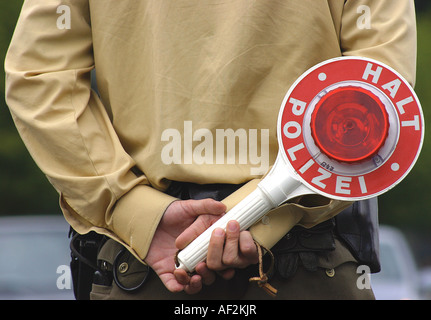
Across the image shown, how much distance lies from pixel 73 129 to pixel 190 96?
323 mm

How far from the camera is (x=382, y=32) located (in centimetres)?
214

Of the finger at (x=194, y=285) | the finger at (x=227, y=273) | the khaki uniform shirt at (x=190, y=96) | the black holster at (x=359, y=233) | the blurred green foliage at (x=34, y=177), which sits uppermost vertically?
the khaki uniform shirt at (x=190, y=96)

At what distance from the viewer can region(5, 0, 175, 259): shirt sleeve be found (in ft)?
7.04

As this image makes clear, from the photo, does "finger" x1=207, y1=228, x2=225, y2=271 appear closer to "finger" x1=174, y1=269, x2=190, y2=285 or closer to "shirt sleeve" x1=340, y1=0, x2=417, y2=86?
"finger" x1=174, y1=269, x2=190, y2=285

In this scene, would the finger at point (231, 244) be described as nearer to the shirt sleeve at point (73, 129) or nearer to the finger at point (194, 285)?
the finger at point (194, 285)

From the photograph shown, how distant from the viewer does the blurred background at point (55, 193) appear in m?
10.1

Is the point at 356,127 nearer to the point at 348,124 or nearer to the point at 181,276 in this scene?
the point at 348,124

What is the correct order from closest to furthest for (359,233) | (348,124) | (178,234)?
(348,124), (178,234), (359,233)

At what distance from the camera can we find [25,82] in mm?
2207

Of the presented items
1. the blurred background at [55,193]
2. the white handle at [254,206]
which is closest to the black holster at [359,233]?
the white handle at [254,206]

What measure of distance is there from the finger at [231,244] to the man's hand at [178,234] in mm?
69

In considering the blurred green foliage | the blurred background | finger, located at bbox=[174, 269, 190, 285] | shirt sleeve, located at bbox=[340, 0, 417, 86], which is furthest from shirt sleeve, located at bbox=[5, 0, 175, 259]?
the blurred green foliage

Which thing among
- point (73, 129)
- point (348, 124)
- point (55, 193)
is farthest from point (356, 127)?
point (55, 193)

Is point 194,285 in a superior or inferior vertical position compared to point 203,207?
inferior
